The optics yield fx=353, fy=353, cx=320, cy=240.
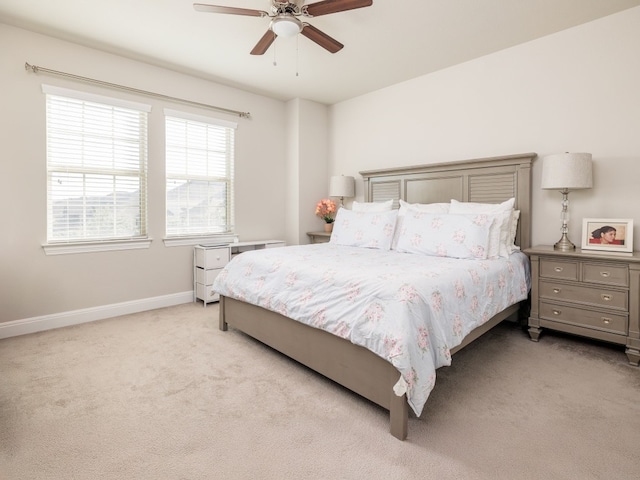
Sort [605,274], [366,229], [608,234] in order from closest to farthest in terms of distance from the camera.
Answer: [605,274] < [608,234] < [366,229]

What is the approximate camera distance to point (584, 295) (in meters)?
2.75

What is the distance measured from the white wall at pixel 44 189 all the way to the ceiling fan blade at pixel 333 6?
2.34m

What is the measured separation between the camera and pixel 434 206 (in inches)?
147

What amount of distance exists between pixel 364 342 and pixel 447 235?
1.53 metres

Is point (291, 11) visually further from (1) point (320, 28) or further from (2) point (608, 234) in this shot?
(2) point (608, 234)

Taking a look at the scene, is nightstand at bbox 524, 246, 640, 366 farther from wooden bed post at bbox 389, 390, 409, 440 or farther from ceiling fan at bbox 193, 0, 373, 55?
ceiling fan at bbox 193, 0, 373, 55

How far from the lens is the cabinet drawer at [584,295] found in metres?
2.59

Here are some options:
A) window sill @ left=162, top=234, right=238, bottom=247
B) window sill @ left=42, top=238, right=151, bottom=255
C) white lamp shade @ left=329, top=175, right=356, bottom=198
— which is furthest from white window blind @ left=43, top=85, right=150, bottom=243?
white lamp shade @ left=329, top=175, right=356, bottom=198

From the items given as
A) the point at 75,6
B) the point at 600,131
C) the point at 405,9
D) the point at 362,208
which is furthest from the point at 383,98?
the point at 75,6

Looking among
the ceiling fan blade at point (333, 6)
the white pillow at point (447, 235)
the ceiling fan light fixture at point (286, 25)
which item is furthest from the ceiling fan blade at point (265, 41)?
the white pillow at point (447, 235)

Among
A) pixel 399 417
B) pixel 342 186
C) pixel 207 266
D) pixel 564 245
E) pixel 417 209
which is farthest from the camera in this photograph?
pixel 342 186

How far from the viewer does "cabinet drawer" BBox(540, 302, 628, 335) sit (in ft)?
8.53

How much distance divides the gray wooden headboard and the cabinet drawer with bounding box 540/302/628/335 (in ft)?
2.31

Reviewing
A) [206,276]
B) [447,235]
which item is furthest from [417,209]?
[206,276]
